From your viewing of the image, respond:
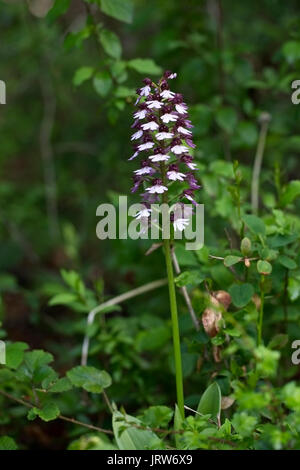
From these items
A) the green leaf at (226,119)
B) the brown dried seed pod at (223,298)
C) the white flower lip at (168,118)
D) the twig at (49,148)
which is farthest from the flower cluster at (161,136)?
the twig at (49,148)

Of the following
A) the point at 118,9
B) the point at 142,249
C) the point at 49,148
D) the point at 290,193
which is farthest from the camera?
the point at 49,148

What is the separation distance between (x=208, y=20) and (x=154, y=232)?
2.14 m

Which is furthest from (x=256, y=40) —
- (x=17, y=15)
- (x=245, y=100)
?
(x=17, y=15)

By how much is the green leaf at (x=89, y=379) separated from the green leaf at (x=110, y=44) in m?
1.21

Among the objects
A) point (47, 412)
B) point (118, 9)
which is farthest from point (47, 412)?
point (118, 9)

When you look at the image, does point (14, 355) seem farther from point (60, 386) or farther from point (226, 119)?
point (226, 119)

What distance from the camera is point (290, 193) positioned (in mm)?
1961

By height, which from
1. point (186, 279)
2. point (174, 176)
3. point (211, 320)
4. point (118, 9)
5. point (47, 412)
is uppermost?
point (118, 9)

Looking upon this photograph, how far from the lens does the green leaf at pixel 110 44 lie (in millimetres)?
2156

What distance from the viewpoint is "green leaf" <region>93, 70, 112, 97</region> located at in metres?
2.12

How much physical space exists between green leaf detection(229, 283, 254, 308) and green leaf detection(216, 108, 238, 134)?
120cm

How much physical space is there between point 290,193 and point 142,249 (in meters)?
0.90

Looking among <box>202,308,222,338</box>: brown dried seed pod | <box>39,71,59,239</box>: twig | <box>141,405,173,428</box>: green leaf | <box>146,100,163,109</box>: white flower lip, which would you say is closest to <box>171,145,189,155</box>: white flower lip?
<box>146,100,163,109</box>: white flower lip
